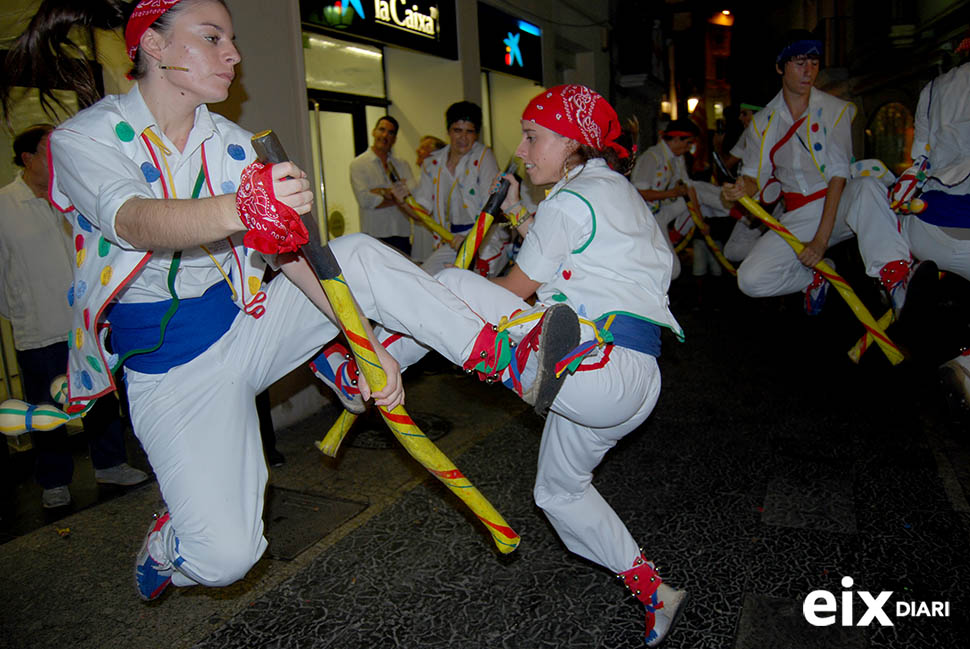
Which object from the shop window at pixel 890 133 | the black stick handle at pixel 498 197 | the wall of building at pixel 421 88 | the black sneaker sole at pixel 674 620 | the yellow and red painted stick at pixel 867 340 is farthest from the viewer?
the shop window at pixel 890 133

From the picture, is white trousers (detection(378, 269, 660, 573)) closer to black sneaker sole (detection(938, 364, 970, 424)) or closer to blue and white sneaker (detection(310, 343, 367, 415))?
blue and white sneaker (detection(310, 343, 367, 415))

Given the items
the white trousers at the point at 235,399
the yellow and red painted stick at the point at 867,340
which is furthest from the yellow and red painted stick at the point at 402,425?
the yellow and red painted stick at the point at 867,340

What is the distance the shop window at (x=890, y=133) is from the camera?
15636 mm

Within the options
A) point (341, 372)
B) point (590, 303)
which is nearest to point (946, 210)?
point (590, 303)

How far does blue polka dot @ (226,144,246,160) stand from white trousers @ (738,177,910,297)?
3667 millimetres

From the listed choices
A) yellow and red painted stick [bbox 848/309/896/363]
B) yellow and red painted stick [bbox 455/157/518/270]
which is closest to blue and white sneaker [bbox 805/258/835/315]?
yellow and red painted stick [bbox 848/309/896/363]

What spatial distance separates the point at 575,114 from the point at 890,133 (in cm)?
1667

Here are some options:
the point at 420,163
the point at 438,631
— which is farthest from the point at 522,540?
the point at 420,163

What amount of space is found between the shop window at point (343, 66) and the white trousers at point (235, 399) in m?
4.81

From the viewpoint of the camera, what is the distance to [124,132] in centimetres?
215

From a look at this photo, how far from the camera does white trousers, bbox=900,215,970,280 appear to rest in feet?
13.7

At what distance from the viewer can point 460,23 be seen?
26.8 feet

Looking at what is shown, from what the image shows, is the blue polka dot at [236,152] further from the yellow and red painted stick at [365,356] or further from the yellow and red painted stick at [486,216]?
the yellow and red painted stick at [486,216]

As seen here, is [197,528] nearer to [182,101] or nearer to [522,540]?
[182,101]
